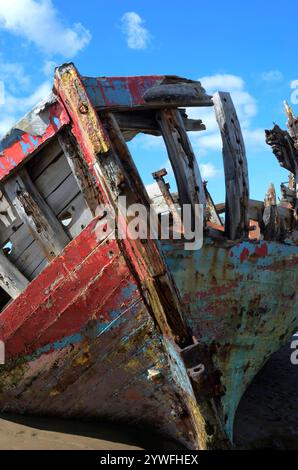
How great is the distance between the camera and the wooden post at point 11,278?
12.2 feet

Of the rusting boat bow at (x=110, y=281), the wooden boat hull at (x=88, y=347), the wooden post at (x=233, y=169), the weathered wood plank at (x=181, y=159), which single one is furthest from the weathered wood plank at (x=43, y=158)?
the wooden post at (x=233, y=169)

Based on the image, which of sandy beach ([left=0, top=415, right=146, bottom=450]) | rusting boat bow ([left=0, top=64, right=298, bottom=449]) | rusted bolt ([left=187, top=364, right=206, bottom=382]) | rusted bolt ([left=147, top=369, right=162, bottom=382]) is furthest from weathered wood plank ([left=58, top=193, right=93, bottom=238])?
sandy beach ([left=0, top=415, right=146, bottom=450])

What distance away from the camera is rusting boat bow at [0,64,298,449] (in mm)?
3307

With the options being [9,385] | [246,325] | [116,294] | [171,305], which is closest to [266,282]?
[246,325]

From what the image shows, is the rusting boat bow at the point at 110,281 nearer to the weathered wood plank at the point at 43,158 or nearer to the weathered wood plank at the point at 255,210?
the weathered wood plank at the point at 43,158

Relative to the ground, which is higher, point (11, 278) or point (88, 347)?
point (11, 278)

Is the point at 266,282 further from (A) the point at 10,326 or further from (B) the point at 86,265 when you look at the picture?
(A) the point at 10,326

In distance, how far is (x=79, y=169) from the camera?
345cm

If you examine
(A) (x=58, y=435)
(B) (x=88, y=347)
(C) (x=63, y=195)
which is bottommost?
(A) (x=58, y=435)

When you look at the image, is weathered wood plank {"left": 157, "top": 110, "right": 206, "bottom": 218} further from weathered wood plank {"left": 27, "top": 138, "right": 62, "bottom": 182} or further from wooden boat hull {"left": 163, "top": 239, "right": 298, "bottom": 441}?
weathered wood plank {"left": 27, "top": 138, "right": 62, "bottom": 182}

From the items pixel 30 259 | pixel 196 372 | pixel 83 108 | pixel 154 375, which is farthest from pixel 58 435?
pixel 83 108

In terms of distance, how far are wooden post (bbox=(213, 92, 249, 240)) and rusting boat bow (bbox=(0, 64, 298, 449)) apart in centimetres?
A: 2

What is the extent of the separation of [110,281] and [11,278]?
926mm

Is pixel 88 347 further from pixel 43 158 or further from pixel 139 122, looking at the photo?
pixel 139 122
